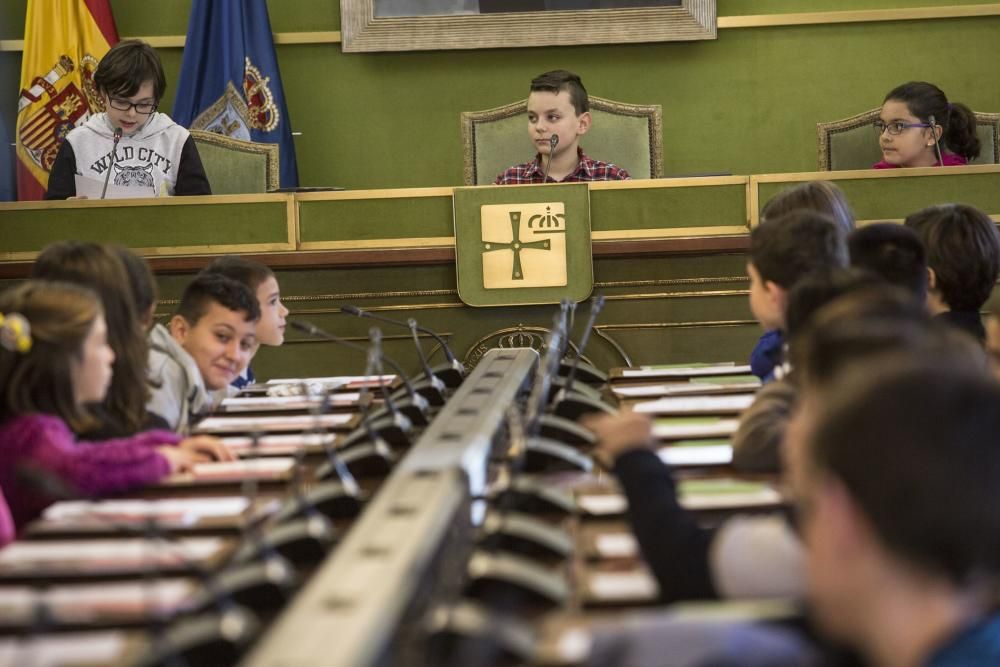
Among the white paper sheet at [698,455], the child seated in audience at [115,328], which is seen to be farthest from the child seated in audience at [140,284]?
the white paper sheet at [698,455]

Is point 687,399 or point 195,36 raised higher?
point 195,36

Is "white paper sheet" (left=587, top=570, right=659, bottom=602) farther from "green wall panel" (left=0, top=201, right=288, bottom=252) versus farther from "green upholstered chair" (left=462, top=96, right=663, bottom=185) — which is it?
"green upholstered chair" (left=462, top=96, right=663, bottom=185)

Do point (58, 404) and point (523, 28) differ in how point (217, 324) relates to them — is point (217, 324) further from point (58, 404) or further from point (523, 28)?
point (523, 28)

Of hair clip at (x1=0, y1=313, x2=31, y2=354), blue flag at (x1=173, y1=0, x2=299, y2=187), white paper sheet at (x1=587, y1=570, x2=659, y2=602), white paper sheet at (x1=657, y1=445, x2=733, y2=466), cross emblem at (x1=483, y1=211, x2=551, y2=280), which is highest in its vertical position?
blue flag at (x1=173, y1=0, x2=299, y2=187)

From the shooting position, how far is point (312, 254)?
15.9 feet

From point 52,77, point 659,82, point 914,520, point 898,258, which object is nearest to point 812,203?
point 898,258

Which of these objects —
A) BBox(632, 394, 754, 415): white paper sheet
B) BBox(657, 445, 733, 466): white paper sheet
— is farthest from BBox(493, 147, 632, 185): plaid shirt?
BBox(657, 445, 733, 466): white paper sheet

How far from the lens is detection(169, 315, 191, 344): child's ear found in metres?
3.52

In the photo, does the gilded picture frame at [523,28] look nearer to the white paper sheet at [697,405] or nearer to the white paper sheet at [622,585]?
the white paper sheet at [697,405]

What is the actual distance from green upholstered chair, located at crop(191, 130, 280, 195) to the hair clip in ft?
11.5

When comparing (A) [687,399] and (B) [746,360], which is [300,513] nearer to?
(A) [687,399]

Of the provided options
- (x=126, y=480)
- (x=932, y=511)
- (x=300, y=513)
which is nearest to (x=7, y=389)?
(x=126, y=480)

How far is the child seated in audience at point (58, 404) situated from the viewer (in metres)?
2.32

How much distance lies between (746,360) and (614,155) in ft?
5.39
